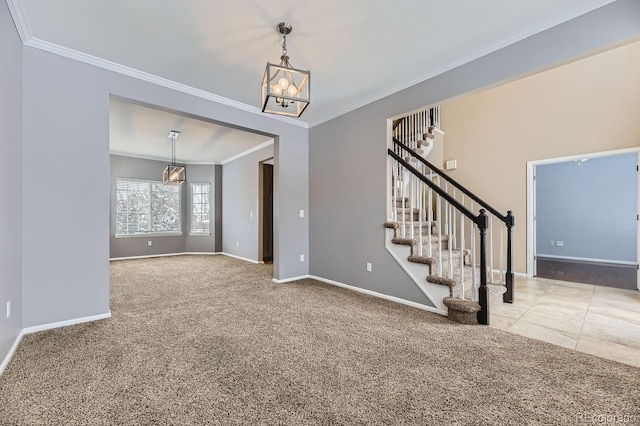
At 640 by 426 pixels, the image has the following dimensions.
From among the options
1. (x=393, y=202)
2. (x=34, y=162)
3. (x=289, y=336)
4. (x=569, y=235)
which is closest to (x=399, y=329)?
(x=289, y=336)

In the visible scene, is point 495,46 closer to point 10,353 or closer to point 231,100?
point 231,100

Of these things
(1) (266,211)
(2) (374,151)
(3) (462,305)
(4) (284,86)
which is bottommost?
(3) (462,305)

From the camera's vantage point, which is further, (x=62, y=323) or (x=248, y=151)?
(x=248, y=151)

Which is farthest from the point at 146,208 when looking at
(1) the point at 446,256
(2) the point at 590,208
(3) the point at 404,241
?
(2) the point at 590,208

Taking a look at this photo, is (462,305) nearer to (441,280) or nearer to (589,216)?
(441,280)

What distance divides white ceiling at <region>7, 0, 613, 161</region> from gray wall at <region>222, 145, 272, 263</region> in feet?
9.96

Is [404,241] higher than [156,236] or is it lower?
higher

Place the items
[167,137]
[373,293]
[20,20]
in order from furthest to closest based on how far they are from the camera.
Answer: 1. [167,137]
2. [373,293]
3. [20,20]

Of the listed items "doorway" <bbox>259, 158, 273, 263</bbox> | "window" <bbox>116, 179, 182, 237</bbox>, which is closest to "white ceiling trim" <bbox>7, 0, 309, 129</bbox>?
"doorway" <bbox>259, 158, 273, 263</bbox>

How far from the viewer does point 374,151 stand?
3670 millimetres

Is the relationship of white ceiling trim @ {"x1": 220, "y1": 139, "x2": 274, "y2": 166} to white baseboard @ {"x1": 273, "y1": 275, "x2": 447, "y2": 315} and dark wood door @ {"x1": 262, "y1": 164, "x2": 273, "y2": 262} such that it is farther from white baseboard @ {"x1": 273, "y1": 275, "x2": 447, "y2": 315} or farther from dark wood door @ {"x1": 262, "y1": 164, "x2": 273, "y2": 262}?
white baseboard @ {"x1": 273, "y1": 275, "x2": 447, "y2": 315}

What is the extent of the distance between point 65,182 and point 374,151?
3.42 metres

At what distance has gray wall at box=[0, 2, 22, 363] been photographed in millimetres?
Result: 1901

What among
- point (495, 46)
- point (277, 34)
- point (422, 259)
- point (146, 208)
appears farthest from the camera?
point (146, 208)
